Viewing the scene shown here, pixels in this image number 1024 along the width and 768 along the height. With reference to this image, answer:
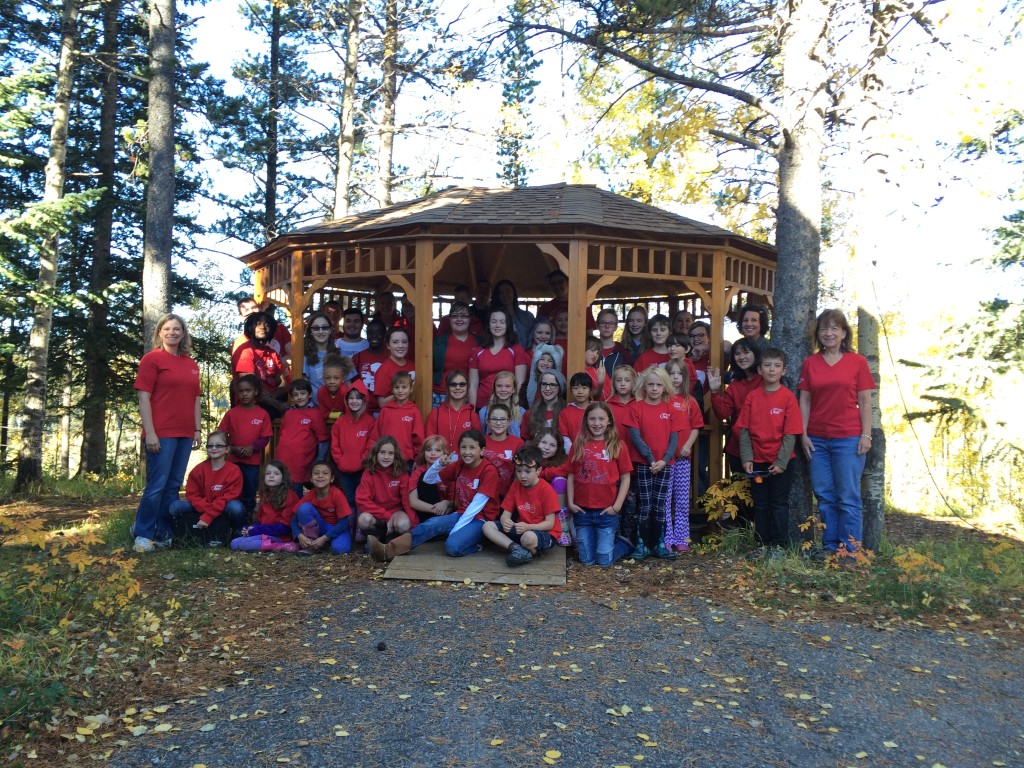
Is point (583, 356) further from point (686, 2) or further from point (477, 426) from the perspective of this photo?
point (686, 2)

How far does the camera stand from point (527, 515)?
656cm

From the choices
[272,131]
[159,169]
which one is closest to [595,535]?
[159,169]

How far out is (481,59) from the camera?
31.0ft

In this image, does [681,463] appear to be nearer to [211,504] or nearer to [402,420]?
[402,420]

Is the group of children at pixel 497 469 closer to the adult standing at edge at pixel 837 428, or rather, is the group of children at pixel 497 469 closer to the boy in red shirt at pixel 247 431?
the boy in red shirt at pixel 247 431

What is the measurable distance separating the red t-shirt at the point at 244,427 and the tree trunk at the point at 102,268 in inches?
269

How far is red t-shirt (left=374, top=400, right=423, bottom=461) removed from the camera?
23.8ft

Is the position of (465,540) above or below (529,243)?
below

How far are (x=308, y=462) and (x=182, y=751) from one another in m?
4.37

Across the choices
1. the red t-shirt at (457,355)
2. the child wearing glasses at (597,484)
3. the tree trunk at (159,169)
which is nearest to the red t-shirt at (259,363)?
the red t-shirt at (457,355)

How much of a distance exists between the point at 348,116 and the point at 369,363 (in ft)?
36.2

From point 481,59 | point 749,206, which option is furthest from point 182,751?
point 749,206

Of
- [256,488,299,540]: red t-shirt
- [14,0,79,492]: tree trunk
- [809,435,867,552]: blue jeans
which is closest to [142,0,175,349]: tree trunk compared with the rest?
[14,0,79,492]: tree trunk

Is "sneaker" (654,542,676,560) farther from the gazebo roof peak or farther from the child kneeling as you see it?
the gazebo roof peak
